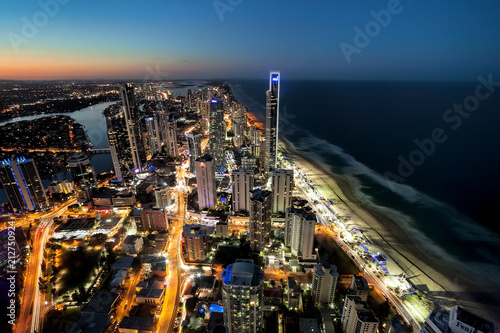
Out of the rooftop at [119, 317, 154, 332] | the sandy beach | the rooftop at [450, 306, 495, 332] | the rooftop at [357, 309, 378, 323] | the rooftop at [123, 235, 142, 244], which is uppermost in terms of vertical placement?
the rooftop at [450, 306, 495, 332]

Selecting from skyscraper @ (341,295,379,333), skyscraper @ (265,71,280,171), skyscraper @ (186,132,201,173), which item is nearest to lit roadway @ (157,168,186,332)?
skyscraper @ (186,132,201,173)

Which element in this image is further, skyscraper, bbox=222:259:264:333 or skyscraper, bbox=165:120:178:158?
skyscraper, bbox=165:120:178:158

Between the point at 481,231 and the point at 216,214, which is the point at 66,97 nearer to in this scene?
the point at 216,214

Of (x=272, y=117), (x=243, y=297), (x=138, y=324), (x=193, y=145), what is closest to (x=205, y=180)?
(x=193, y=145)

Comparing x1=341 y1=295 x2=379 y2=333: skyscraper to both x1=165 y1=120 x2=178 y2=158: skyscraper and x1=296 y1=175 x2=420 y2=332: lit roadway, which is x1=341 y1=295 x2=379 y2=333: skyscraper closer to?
x1=296 y1=175 x2=420 y2=332: lit roadway

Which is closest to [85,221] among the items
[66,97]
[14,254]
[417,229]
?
[14,254]

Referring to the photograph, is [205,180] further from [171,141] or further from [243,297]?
[171,141]
